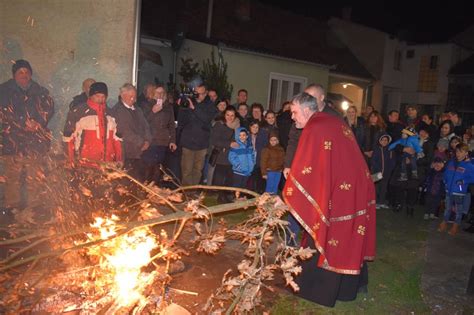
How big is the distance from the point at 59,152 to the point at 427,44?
28.6 m

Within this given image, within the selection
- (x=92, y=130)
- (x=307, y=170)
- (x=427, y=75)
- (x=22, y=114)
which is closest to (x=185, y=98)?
(x=92, y=130)

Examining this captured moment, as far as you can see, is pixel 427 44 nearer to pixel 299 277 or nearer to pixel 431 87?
pixel 431 87

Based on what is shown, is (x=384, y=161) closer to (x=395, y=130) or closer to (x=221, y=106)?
(x=395, y=130)

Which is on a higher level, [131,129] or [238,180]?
[131,129]

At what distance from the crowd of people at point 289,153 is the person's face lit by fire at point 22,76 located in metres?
0.01

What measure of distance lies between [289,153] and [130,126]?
107 inches

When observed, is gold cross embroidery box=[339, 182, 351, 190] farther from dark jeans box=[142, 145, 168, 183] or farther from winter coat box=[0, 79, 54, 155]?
winter coat box=[0, 79, 54, 155]

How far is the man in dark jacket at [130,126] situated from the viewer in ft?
23.0

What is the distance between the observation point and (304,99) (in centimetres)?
478

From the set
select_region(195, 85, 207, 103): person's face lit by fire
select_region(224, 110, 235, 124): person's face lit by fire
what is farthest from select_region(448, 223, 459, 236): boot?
select_region(195, 85, 207, 103): person's face lit by fire

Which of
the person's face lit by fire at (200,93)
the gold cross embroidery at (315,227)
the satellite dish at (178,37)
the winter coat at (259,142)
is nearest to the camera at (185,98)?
the person's face lit by fire at (200,93)

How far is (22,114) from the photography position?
688cm

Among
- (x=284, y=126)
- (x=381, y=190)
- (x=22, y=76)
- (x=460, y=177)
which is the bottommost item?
(x=381, y=190)

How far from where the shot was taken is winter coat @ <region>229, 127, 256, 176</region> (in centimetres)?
859
